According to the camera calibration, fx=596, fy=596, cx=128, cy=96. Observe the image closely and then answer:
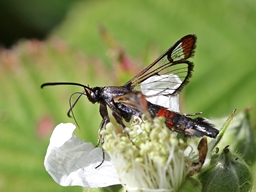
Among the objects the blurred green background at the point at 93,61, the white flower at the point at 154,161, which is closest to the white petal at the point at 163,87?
the white flower at the point at 154,161

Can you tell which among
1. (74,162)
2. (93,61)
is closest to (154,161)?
(74,162)

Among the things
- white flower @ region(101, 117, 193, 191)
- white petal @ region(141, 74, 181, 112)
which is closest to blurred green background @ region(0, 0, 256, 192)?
white petal @ region(141, 74, 181, 112)

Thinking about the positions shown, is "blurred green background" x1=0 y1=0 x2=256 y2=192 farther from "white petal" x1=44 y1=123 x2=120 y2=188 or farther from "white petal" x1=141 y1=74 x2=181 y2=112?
"white petal" x1=44 y1=123 x2=120 y2=188

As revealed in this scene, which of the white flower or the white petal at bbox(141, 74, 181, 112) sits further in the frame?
the white petal at bbox(141, 74, 181, 112)

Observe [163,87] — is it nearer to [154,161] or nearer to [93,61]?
[154,161]

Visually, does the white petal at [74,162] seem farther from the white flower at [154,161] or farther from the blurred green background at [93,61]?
the blurred green background at [93,61]
